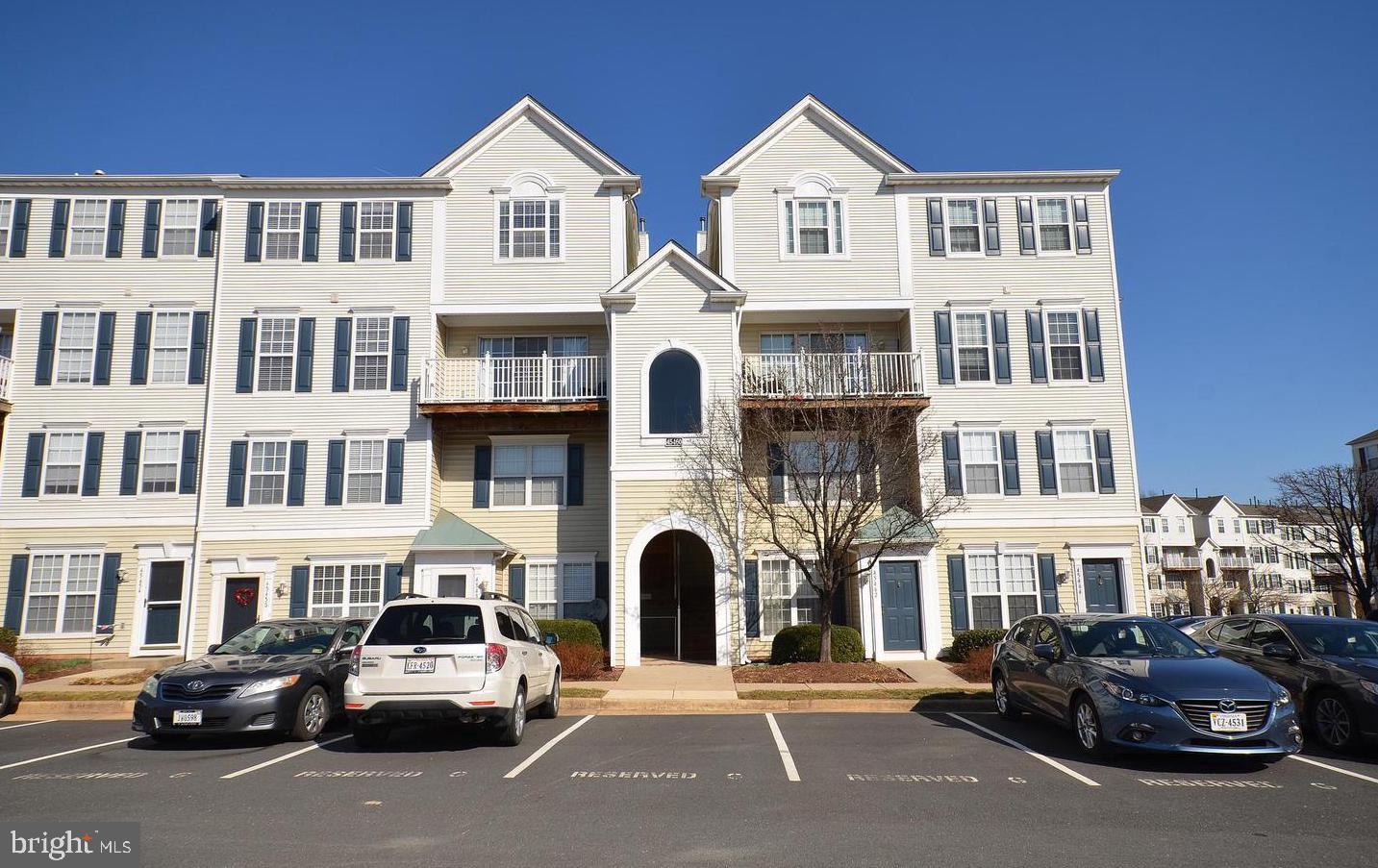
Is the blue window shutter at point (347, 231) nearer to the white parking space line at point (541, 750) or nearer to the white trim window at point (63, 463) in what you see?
the white trim window at point (63, 463)

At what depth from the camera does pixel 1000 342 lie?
2234 cm

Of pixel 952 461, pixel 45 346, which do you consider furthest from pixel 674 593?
pixel 45 346

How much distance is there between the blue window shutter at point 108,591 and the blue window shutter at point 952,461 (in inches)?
808

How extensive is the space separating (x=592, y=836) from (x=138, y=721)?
6.89 meters

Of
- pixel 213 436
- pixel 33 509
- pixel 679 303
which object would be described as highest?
pixel 679 303

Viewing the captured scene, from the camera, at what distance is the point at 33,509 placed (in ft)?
70.0

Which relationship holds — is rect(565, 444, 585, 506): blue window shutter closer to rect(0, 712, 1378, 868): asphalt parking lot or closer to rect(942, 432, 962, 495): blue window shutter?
rect(942, 432, 962, 495): blue window shutter

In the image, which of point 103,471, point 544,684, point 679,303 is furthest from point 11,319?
point 544,684

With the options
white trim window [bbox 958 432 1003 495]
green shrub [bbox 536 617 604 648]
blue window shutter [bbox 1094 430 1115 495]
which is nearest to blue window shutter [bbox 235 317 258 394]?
green shrub [bbox 536 617 604 648]

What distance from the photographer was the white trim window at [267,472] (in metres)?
21.5

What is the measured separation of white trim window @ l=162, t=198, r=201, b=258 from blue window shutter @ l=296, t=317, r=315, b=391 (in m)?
3.73

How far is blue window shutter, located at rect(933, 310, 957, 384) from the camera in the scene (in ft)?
72.4

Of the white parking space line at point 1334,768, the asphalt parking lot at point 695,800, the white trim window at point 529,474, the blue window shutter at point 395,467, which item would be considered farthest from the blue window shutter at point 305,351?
the white parking space line at point 1334,768

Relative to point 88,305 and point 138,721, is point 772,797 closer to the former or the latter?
point 138,721
